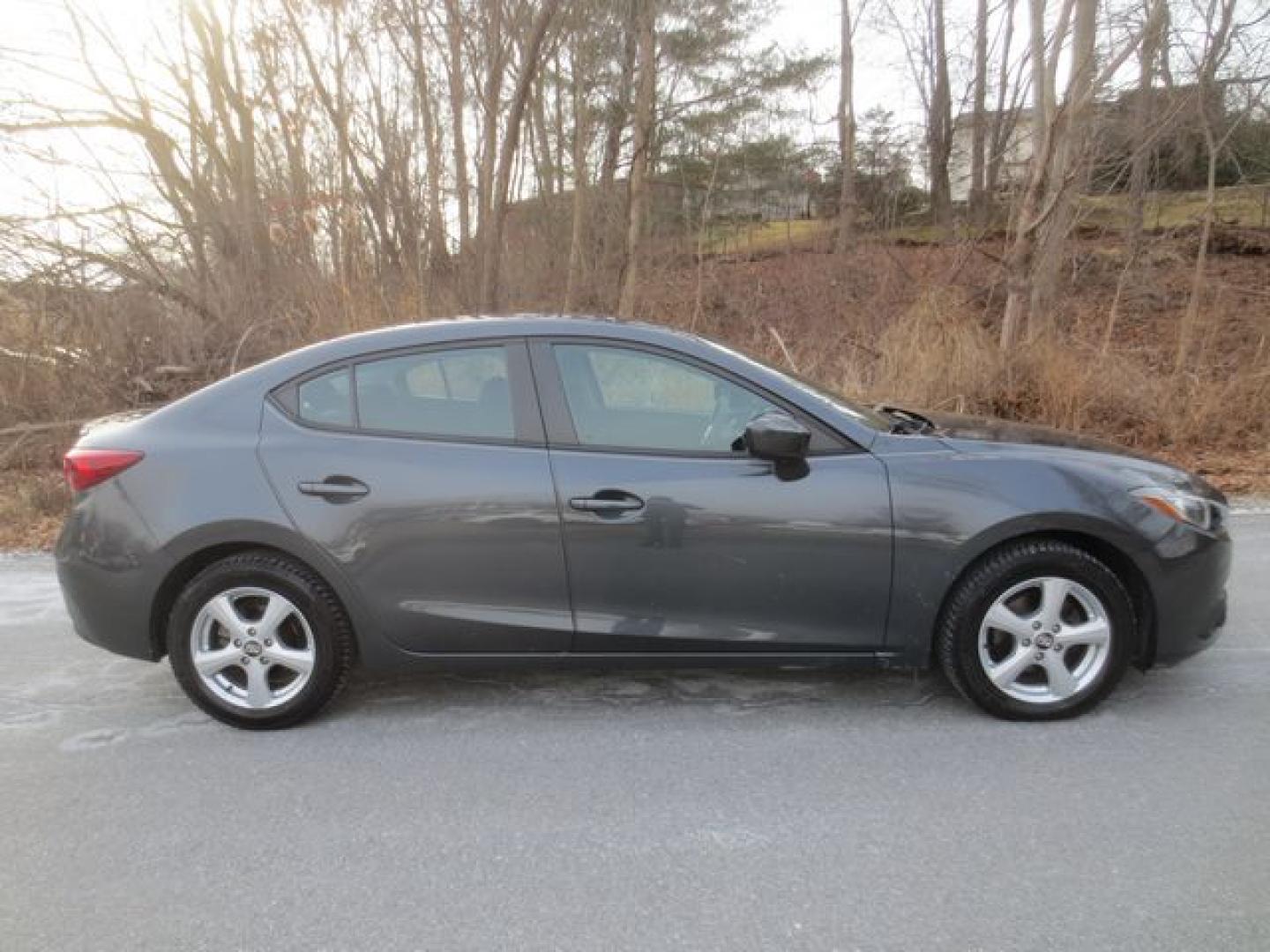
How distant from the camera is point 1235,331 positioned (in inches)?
532

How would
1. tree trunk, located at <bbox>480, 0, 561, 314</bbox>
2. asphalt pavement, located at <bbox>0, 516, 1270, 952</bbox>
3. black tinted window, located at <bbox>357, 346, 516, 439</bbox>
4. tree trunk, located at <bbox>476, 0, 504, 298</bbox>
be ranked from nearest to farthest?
asphalt pavement, located at <bbox>0, 516, 1270, 952</bbox> < black tinted window, located at <bbox>357, 346, 516, 439</bbox> < tree trunk, located at <bbox>480, 0, 561, 314</bbox> < tree trunk, located at <bbox>476, 0, 504, 298</bbox>

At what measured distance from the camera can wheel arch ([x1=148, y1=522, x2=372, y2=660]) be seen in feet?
11.4

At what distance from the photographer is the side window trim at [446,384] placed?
3516 millimetres

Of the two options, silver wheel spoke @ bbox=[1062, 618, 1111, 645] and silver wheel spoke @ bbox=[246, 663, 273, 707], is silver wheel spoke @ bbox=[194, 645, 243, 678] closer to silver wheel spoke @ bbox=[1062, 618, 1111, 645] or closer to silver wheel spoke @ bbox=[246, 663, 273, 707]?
silver wheel spoke @ bbox=[246, 663, 273, 707]

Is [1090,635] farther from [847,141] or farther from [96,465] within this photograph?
[847,141]

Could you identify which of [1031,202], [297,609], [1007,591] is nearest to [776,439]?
[1007,591]

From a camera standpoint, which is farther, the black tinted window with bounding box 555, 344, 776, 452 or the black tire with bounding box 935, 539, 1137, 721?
the black tinted window with bounding box 555, 344, 776, 452

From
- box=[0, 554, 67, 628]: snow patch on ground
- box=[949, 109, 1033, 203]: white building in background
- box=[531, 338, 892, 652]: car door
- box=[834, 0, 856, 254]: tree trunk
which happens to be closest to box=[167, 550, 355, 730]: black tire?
box=[531, 338, 892, 652]: car door

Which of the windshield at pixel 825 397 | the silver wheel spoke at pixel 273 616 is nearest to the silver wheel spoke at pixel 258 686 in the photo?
the silver wheel spoke at pixel 273 616

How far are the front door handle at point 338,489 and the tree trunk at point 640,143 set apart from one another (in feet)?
33.7

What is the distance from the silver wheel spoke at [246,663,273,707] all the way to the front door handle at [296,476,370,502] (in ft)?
2.33

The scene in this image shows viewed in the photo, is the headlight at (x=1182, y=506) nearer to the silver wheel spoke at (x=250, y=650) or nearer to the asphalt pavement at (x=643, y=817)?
the asphalt pavement at (x=643, y=817)

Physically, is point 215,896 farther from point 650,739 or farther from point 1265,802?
point 1265,802

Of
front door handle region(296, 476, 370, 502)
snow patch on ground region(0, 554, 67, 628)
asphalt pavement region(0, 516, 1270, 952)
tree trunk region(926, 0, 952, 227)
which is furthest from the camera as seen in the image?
tree trunk region(926, 0, 952, 227)
